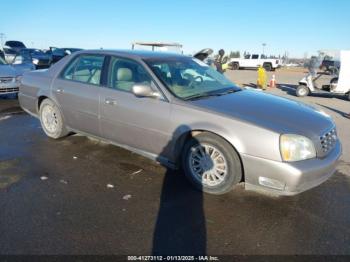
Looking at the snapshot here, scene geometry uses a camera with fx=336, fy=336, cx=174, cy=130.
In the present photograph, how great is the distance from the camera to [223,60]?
14.4m

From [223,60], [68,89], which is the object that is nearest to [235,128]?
[68,89]

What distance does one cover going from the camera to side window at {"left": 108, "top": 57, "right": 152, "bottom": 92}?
14.5 ft

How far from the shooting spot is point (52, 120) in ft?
18.6

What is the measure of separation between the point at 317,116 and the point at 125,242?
8.63 ft

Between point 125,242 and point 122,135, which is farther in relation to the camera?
point 122,135

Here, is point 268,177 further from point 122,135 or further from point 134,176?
point 122,135

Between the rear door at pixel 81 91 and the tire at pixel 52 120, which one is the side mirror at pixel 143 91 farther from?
the tire at pixel 52 120

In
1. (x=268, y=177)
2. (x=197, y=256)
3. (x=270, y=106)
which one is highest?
(x=270, y=106)

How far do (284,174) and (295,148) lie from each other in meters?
0.29

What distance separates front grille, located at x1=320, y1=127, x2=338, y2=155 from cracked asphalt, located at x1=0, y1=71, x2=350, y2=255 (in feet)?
1.95

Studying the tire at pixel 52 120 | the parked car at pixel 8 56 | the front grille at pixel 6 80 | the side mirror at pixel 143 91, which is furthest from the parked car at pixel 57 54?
the side mirror at pixel 143 91

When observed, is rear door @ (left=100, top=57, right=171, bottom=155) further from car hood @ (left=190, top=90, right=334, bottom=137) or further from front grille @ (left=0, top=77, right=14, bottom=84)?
front grille @ (left=0, top=77, right=14, bottom=84)

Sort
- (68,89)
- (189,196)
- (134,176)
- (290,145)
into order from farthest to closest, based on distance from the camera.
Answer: (68,89), (134,176), (189,196), (290,145)

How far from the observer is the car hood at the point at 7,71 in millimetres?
9844
